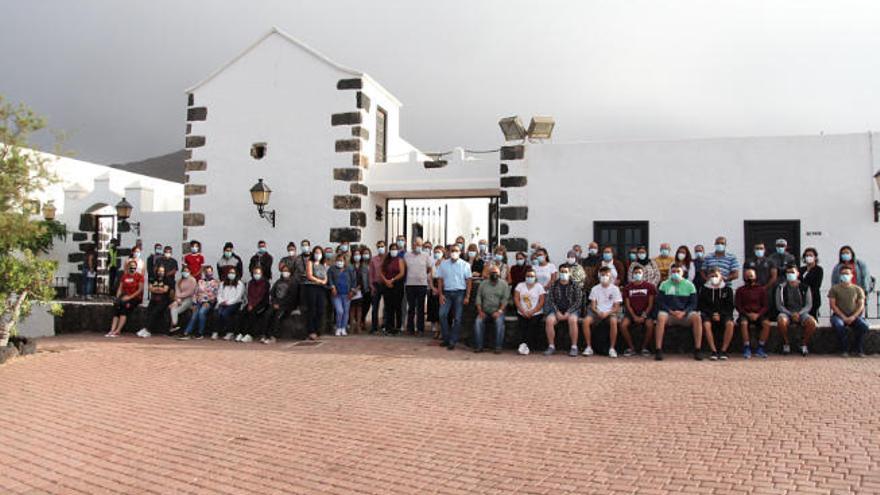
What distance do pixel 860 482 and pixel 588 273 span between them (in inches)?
266

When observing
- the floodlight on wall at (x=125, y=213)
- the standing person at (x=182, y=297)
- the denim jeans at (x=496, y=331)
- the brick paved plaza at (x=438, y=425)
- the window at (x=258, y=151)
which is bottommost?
the brick paved plaza at (x=438, y=425)

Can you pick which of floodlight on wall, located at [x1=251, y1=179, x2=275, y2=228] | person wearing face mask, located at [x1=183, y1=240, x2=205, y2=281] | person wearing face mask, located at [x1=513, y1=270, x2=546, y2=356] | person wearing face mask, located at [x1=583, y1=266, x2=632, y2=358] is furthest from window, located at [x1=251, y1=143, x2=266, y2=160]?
person wearing face mask, located at [x1=583, y1=266, x2=632, y2=358]

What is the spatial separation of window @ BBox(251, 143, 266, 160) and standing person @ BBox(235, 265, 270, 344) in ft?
11.7

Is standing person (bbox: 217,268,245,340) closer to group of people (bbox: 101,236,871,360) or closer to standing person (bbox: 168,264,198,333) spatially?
group of people (bbox: 101,236,871,360)

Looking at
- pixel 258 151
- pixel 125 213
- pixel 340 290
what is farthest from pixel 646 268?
pixel 125 213

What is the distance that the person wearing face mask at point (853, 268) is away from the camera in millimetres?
10156

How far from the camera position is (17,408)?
21.7 ft

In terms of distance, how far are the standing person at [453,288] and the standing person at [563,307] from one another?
127 centimetres

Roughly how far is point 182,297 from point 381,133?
17.9 feet

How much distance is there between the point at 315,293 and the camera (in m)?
11.3

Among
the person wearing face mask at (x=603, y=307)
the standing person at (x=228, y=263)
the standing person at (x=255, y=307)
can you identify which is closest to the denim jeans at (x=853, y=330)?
the person wearing face mask at (x=603, y=307)

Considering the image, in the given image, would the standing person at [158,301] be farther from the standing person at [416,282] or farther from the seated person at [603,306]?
the seated person at [603,306]

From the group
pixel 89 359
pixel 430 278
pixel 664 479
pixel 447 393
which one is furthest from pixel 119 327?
pixel 664 479

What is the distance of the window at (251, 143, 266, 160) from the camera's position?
1426 centimetres
